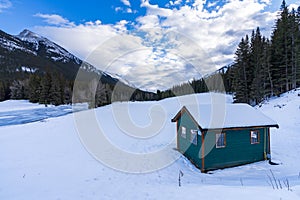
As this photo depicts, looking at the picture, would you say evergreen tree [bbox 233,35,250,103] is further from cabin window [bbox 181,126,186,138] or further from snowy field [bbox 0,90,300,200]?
cabin window [bbox 181,126,186,138]

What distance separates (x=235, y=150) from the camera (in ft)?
36.7

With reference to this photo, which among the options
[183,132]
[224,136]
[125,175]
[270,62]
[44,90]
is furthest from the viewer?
[44,90]

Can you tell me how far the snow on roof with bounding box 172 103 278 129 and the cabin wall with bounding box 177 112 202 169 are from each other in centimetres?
57

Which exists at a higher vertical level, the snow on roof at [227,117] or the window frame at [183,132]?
the snow on roof at [227,117]

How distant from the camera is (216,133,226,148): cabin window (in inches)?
427

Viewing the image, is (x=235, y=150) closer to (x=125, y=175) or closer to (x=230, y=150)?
(x=230, y=150)

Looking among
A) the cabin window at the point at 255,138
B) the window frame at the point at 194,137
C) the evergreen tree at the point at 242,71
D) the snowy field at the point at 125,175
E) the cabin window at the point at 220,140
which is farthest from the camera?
the evergreen tree at the point at 242,71

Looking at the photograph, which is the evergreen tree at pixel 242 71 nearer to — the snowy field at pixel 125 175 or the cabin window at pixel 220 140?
the snowy field at pixel 125 175

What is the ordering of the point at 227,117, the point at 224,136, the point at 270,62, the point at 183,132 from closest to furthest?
the point at 224,136 < the point at 227,117 < the point at 183,132 < the point at 270,62

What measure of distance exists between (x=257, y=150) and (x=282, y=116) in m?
10.2

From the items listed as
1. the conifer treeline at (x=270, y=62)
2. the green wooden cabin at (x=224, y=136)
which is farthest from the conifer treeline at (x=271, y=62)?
the green wooden cabin at (x=224, y=136)

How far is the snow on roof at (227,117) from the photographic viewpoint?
10891mm

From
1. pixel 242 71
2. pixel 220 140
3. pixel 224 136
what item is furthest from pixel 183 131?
pixel 242 71

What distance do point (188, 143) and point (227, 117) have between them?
9.31ft
